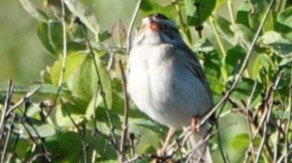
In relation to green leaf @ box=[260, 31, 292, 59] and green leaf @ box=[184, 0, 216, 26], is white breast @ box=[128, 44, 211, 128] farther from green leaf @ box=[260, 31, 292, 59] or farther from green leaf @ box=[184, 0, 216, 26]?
green leaf @ box=[260, 31, 292, 59]

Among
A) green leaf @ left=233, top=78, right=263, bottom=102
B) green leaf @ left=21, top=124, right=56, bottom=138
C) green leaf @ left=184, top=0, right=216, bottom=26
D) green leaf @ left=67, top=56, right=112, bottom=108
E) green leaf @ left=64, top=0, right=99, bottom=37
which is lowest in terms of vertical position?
green leaf @ left=233, top=78, right=263, bottom=102

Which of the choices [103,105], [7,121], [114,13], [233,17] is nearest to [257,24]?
[233,17]

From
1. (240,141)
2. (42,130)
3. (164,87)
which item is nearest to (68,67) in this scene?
(164,87)

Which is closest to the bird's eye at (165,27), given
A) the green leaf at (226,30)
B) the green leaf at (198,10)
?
the green leaf at (198,10)

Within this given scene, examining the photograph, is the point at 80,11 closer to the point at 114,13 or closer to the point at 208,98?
the point at 208,98

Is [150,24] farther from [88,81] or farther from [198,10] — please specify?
[88,81]

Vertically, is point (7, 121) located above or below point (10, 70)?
above

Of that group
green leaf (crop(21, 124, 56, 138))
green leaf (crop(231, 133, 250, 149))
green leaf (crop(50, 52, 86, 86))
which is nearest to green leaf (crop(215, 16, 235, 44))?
green leaf (crop(231, 133, 250, 149))
